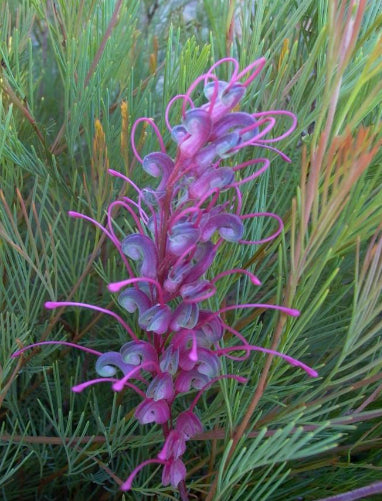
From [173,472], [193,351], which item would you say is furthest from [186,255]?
[173,472]

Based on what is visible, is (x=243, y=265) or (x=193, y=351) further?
(x=243, y=265)

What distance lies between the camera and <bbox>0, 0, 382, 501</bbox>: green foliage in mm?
439

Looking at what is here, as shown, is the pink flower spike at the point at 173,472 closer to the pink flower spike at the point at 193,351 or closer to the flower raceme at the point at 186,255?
the flower raceme at the point at 186,255

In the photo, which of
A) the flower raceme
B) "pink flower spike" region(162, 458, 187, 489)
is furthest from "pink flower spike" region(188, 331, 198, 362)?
"pink flower spike" region(162, 458, 187, 489)

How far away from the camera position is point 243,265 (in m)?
0.55

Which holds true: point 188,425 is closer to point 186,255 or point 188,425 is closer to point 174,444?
point 174,444

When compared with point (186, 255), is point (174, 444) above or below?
below

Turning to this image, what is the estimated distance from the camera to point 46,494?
78cm

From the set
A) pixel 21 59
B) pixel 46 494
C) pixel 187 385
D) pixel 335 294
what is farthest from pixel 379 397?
pixel 21 59

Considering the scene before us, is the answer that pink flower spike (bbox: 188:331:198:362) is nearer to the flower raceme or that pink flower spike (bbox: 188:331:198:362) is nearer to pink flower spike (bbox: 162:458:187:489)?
the flower raceme

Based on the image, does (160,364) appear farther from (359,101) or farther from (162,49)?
(162,49)

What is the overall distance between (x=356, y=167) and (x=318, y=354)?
0.41 metres

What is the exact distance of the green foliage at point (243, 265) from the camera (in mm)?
439

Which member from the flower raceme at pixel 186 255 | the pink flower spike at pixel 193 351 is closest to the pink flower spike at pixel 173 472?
the flower raceme at pixel 186 255
